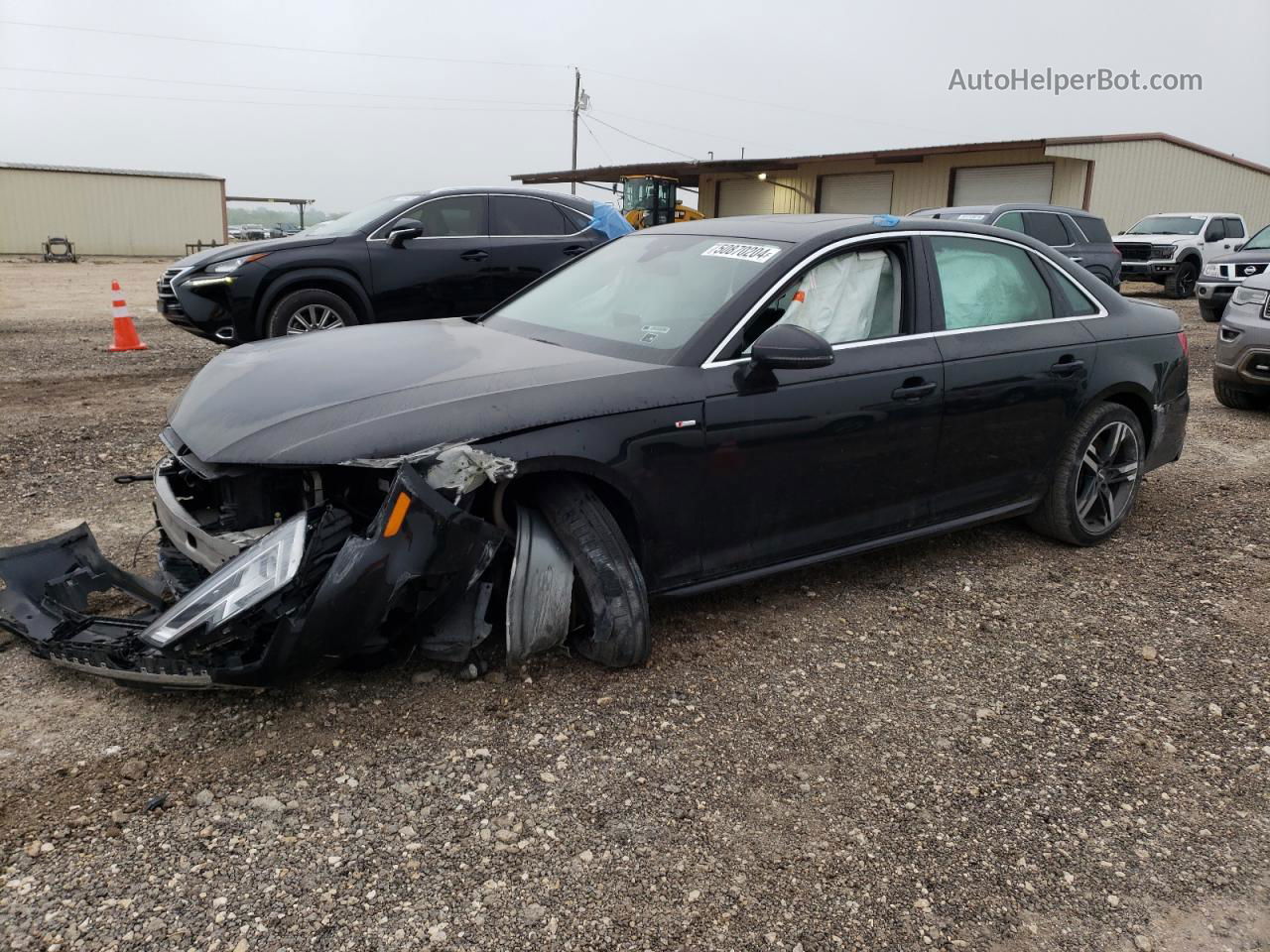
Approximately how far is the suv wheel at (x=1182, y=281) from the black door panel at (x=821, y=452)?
18485mm

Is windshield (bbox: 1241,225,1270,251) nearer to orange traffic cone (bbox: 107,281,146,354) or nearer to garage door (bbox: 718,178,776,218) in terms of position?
orange traffic cone (bbox: 107,281,146,354)

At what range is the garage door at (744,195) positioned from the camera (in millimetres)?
34406

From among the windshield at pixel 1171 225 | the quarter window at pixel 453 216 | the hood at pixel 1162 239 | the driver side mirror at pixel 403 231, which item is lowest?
the driver side mirror at pixel 403 231

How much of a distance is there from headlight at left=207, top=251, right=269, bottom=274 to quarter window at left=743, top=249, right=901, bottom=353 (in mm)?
5663

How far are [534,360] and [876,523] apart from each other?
1576mm

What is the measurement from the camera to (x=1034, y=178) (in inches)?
1037

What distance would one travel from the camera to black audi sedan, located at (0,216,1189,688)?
2.94 m

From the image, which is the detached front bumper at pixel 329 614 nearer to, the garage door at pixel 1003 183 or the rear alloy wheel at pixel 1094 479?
the rear alloy wheel at pixel 1094 479

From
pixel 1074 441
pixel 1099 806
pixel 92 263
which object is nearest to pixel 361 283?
pixel 1074 441

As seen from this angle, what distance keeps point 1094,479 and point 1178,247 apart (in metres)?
17.3

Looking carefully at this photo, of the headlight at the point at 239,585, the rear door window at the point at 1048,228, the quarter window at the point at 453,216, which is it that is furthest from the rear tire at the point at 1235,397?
the headlight at the point at 239,585

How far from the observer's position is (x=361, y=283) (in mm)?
8328

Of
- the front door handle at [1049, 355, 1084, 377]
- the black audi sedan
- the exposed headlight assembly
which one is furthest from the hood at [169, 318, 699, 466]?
the exposed headlight assembly

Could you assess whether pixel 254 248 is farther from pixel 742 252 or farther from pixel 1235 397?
pixel 1235 397
